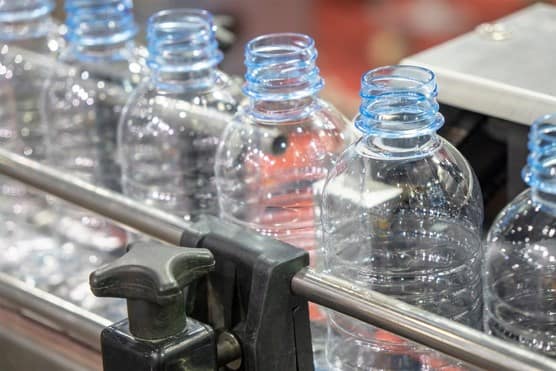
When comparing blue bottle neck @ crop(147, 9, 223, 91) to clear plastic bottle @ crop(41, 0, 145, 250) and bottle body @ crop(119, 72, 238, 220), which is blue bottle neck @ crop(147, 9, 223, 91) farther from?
clear plastic bottle @ crop(41, 0, 145, 250)

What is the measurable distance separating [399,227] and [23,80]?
2.46ft

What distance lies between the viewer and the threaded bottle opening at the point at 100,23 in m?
1.42

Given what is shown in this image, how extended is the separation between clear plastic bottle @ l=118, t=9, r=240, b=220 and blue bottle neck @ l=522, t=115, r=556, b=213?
42cm

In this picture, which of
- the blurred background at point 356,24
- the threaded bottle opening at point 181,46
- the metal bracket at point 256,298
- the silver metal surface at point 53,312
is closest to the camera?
the metal bracket at point 256,298

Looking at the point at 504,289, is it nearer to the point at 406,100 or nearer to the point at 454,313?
the point at 454,313

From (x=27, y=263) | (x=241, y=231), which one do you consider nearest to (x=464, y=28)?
(x=27, y=263)

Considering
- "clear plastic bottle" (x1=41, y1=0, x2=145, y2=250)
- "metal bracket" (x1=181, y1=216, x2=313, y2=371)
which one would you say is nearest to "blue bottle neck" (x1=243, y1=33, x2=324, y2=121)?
"metal bracket" (x1=181, y1=216, x2=313, y2=371)

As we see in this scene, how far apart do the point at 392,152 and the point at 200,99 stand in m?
0.35

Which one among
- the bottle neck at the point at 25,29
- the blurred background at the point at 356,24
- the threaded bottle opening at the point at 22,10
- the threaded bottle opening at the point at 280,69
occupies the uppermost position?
the threaded bottle opening at the point at 280,69

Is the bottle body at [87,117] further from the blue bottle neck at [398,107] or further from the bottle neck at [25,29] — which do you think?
the blue bottle neck at [398,107]

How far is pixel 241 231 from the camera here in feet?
2.95

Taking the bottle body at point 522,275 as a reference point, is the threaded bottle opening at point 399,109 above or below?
above

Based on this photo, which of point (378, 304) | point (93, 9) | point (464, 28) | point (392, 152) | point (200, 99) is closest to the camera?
point (378, 304)

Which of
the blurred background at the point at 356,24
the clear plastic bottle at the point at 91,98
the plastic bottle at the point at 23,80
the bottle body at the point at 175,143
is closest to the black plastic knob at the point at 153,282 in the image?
the bottle body at the point at 175,143
